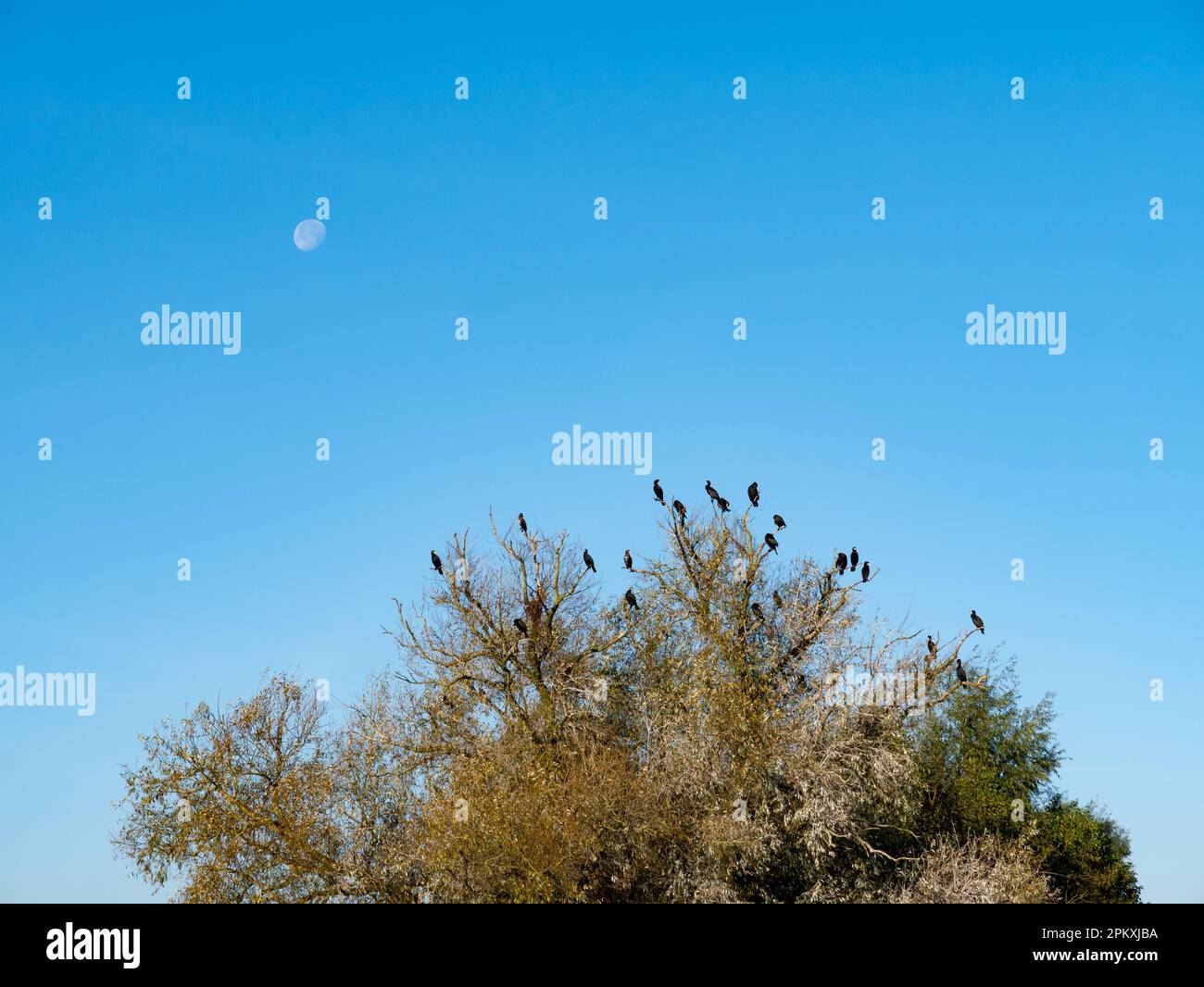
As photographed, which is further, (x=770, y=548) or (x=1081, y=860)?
(x=1081, y=860)

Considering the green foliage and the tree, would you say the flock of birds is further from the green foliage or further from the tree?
the green foliage

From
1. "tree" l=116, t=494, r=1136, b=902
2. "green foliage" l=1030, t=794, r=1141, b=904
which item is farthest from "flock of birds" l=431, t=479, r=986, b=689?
"green foliage" l=1030, t=794, r=1141, b=904

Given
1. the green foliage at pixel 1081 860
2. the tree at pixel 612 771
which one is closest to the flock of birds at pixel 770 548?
the tree at pixel 612 771

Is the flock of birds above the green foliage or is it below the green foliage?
above

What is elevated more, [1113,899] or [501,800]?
[501,800]

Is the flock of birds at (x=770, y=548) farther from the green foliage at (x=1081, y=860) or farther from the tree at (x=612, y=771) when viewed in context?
the green foliage at (x=1081, y=860)

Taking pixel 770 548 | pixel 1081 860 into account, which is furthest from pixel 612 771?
pixel 1081 860

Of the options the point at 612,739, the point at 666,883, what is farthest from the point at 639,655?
the point at 666,883

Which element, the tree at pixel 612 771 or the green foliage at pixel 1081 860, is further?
the green foliage at pixel 1081 860

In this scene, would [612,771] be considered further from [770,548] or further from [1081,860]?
[1081,860]

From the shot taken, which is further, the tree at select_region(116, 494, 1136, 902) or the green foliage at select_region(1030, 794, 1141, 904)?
the green foliage at select_region(1030, 794, 1141, 904)
